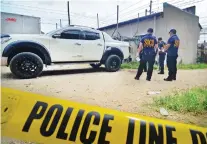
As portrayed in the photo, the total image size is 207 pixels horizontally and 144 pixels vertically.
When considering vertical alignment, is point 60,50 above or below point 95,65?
above

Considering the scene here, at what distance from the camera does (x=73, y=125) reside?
38.0 inches

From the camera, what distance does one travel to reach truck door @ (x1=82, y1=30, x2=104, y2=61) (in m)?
5.42

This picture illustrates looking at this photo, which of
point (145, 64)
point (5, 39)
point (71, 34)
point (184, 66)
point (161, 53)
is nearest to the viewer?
point (161, 53)

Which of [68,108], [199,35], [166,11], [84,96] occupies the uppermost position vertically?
[166,11]

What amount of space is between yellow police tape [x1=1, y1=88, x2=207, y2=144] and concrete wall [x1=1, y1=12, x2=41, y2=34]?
6.20m

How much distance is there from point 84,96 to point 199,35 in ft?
7.96

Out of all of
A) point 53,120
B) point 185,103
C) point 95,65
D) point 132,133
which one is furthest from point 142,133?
point 95,65

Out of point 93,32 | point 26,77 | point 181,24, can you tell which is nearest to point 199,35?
point 181,24

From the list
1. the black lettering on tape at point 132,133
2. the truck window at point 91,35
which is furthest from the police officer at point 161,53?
the black lettering on tape at point 132,133

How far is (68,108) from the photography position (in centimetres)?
99

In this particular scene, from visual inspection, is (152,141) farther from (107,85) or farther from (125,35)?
(125,35)

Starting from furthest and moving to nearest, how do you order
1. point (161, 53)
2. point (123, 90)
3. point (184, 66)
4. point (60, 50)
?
1. point (60, 50)
2. point (184, 66)
3. point (161, 53)
4. point (123, 90)

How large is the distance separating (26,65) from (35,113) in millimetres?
3721

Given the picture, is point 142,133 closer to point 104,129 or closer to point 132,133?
point 132,133
